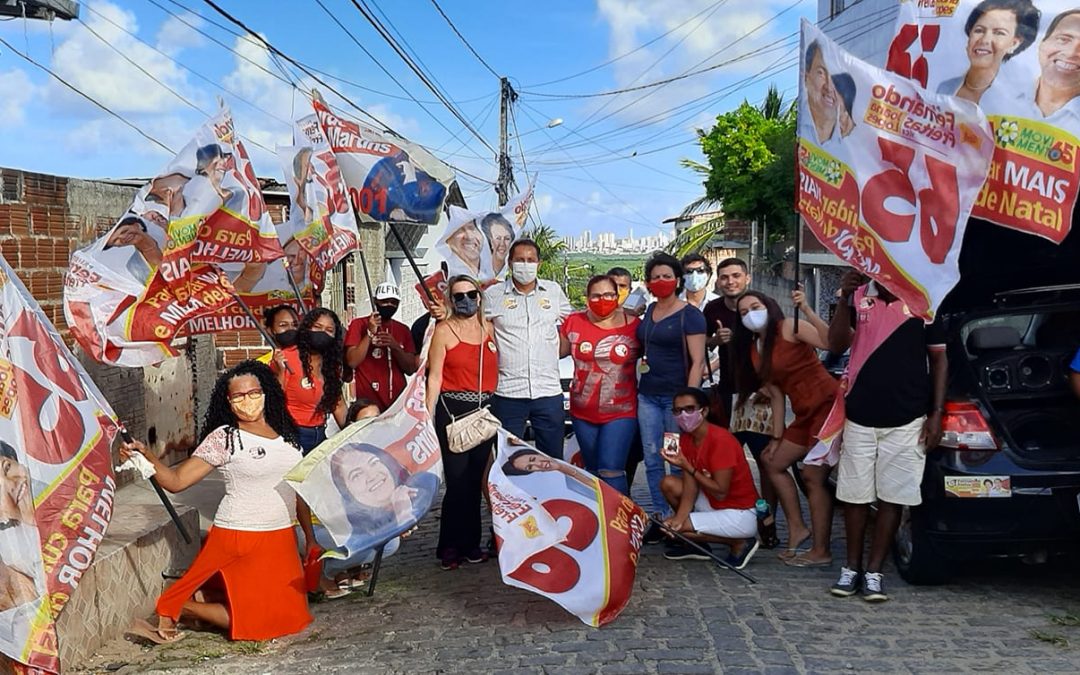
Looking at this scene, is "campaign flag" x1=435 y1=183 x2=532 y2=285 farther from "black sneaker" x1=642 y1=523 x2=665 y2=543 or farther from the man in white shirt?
"black sneaker" x1=642 y1=523 x2=665 y2=543

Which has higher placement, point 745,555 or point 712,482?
point 712,482

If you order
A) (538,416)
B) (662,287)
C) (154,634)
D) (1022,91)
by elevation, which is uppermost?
(1022,91)

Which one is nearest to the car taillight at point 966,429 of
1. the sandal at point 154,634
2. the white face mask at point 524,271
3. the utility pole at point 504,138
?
the white face mask at point 524,271

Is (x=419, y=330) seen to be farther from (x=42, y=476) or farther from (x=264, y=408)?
(x=42, y=476)

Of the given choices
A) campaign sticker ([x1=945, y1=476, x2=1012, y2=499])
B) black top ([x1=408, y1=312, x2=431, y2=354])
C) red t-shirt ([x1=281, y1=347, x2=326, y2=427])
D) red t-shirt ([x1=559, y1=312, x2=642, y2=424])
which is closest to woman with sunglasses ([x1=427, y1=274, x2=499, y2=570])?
red t-shirt ([x1=559, y1=312, x2=642, y2=424])

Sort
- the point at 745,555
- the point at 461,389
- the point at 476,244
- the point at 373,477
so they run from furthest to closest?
the point at 476,244
the point at 461,389
the point at 745,555
the point at 373,477

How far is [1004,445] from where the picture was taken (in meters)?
5.15

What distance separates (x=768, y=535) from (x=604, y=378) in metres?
1.51

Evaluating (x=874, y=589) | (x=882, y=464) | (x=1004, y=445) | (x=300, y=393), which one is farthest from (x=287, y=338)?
(x=1004, y=445)

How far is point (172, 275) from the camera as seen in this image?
595 centimetres

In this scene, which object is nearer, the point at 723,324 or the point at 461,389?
the point at 461,389

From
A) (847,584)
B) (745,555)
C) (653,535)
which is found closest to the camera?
(847,584)

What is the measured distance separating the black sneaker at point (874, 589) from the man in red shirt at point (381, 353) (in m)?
3.26

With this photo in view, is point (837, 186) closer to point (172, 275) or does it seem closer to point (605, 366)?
point (605, 366)
